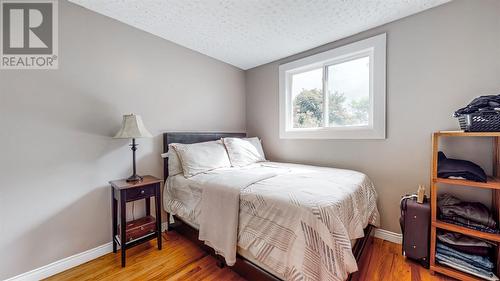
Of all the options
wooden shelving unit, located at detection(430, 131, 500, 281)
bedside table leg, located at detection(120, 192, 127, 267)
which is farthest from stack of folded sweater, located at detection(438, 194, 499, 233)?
bedside table leg, located at detection(120, 192, 127, 267)

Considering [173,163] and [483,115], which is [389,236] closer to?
[483,115]

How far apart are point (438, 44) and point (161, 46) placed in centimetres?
290

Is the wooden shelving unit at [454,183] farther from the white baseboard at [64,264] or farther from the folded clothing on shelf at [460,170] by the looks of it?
the white baseboard at [64,264]

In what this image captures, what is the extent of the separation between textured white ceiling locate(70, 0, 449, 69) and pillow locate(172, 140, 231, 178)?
1316 mm

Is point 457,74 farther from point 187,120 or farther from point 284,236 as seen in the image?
point 187,120

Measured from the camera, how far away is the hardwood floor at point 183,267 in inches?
62.1

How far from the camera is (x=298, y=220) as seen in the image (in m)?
1.18

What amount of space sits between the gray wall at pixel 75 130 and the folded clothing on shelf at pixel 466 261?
9.26 ft

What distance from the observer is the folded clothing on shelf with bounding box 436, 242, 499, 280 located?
4.65 feet

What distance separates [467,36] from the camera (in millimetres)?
1698

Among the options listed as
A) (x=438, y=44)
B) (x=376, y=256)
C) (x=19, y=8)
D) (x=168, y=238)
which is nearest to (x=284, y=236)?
(x=376, y=256)

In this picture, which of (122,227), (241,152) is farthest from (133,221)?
(241,152)

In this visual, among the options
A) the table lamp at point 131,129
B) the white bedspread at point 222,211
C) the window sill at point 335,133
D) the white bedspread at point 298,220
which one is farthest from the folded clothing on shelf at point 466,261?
the table lamp at point 131,129

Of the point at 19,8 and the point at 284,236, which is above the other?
the point at 19,8
